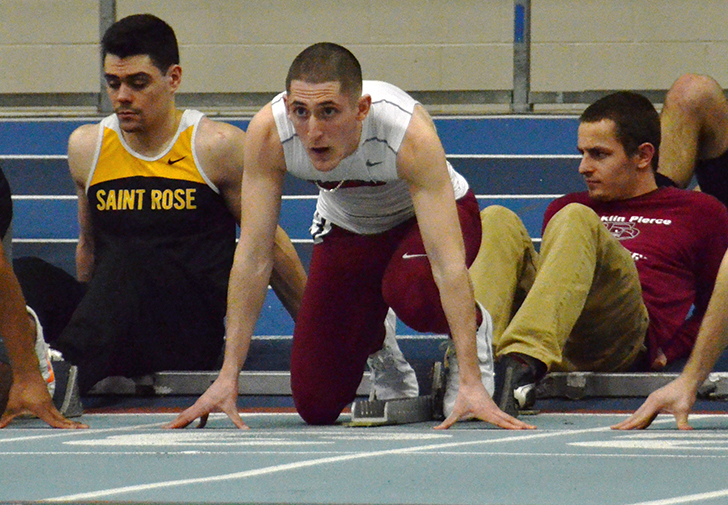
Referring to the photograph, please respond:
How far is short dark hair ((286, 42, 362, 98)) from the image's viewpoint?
245 cm

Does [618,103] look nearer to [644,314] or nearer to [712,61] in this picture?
[644,314]

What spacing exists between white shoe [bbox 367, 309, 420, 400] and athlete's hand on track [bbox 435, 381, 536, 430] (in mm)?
543

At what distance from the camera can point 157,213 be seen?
3.33 meters

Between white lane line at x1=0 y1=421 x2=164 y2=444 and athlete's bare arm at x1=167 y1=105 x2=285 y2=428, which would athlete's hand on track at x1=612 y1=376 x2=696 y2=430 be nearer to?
athlete's bare arm at x1=167 y1=105 x2=285 y2=428

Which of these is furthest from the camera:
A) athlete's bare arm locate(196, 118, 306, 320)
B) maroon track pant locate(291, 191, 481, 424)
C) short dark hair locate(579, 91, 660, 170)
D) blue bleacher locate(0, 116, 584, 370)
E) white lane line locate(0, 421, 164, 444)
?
blue bleacher locate(0, 116, 584, 370)

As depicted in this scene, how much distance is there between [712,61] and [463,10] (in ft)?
3.45


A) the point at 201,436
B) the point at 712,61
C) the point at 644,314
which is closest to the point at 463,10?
the point at 712,61

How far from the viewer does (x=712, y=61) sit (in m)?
5.29

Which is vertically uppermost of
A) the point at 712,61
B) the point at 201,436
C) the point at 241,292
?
the point at 712,61

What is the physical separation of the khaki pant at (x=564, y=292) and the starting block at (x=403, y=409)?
152 mm

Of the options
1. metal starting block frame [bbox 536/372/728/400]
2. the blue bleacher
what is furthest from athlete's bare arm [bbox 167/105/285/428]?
the blue bleacher

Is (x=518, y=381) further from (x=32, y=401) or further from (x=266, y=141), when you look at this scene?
(x=32, y=401)

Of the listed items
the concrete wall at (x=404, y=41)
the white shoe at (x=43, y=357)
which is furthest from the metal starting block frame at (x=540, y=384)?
the concrete wall at (x=404, y=41)

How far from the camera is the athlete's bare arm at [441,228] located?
2.50 metres
